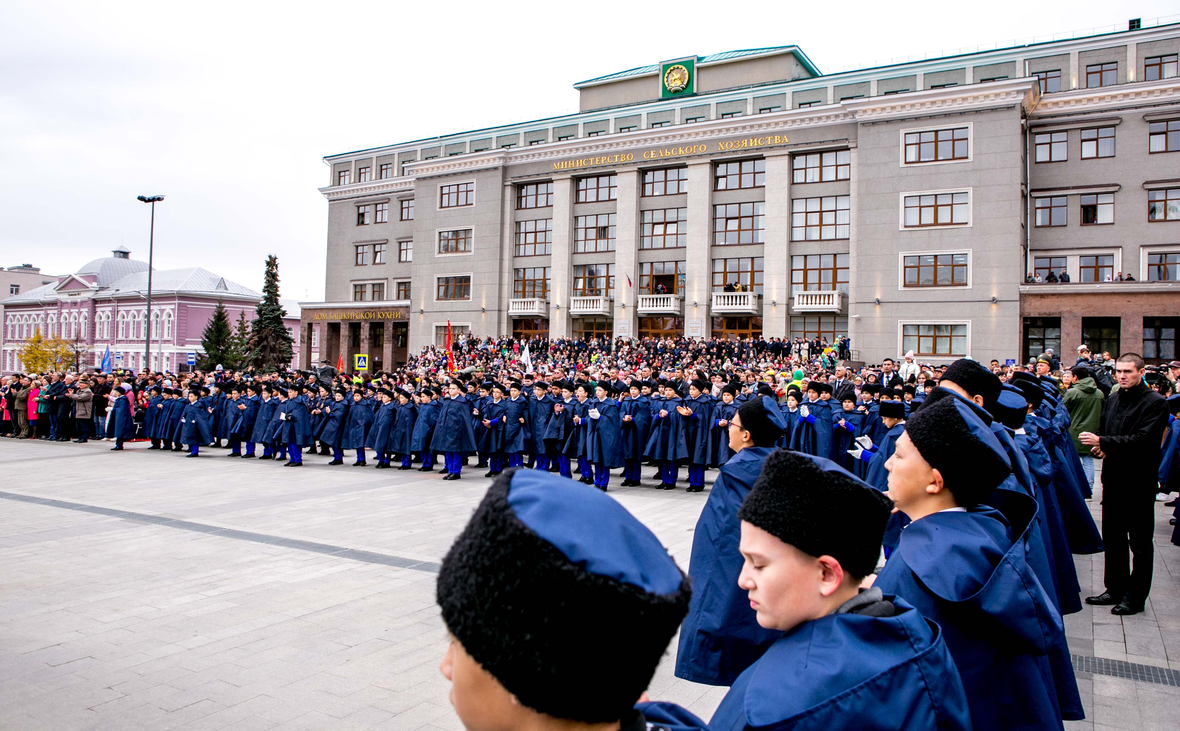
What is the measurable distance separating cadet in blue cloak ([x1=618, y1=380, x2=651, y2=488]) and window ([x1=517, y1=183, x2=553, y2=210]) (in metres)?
34.6

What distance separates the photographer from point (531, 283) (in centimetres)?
4862

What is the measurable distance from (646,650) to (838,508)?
102 centimetres

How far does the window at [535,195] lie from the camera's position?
4847 centimetres

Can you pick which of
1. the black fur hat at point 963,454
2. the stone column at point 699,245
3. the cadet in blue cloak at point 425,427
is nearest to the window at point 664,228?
the stone column at point 699,245

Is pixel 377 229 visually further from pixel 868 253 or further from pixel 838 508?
pixel 838 508

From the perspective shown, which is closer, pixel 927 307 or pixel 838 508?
pixel 838 508

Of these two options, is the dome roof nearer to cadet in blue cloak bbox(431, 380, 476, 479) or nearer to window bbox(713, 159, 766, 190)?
window bbox(713, 159, 766, 190)

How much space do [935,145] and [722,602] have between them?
3821cm

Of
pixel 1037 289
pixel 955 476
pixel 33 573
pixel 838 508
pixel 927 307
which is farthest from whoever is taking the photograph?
pixel 927 307

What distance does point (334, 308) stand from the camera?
56.0m

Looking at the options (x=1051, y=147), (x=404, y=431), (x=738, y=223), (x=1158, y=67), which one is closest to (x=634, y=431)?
(x=404, y=431)

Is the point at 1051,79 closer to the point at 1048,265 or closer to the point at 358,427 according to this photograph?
the point at 1048,265

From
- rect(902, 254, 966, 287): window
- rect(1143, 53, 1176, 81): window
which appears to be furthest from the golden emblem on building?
rect(1143, 53, 1176, 81): window

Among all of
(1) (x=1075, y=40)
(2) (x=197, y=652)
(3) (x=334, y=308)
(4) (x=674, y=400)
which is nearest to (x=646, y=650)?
(2) (x=197, y=652)
